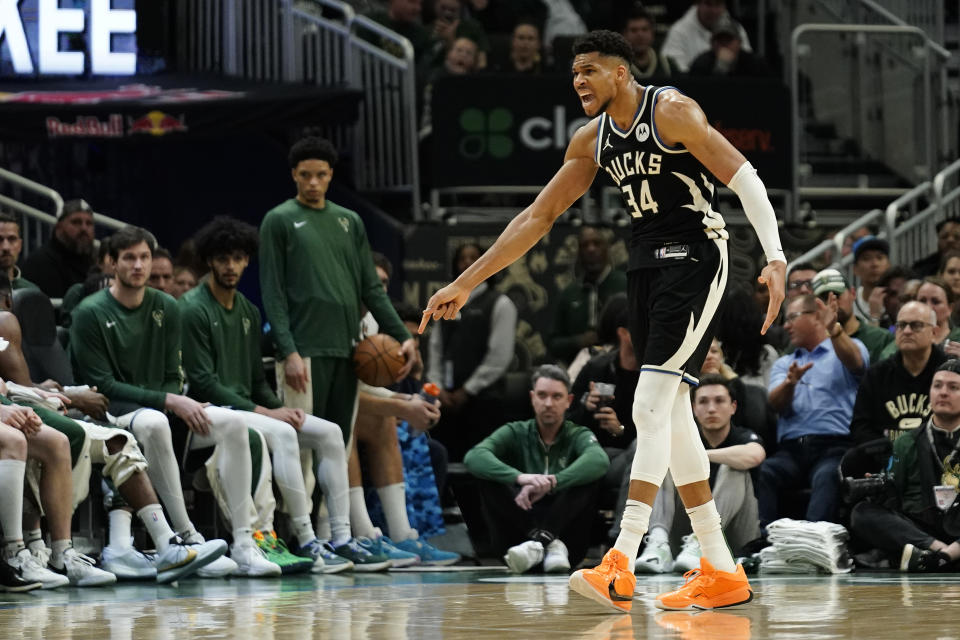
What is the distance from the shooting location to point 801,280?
1095cm

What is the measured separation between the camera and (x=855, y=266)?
12.0 metres

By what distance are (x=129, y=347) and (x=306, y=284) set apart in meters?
1.14

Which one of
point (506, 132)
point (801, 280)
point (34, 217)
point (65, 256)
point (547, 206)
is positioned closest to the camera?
point (547, 206)

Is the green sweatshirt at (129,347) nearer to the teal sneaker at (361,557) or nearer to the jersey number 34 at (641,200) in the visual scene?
the teal sneaker at (361,557)

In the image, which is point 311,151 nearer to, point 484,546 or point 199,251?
point 199,251

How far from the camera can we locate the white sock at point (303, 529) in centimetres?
916

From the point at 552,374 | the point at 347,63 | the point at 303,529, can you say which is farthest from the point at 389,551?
the point at 347,63

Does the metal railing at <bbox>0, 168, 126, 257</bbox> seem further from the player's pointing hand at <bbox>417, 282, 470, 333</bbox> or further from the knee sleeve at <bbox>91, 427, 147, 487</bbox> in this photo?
the player's pointing hand at <bbox>417, 282, 470, 333</bbox>

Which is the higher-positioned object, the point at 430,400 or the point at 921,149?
the point at 921,149

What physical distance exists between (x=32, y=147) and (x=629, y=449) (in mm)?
8010

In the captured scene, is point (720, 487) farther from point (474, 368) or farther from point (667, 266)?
point (667, 266)

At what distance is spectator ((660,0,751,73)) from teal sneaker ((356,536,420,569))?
7.18m

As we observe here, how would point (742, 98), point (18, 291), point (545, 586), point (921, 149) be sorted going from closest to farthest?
point (545, 586), point (18, 291), point (742, 98), point (921, 149)

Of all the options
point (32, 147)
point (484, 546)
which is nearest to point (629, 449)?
point (484, 546)
